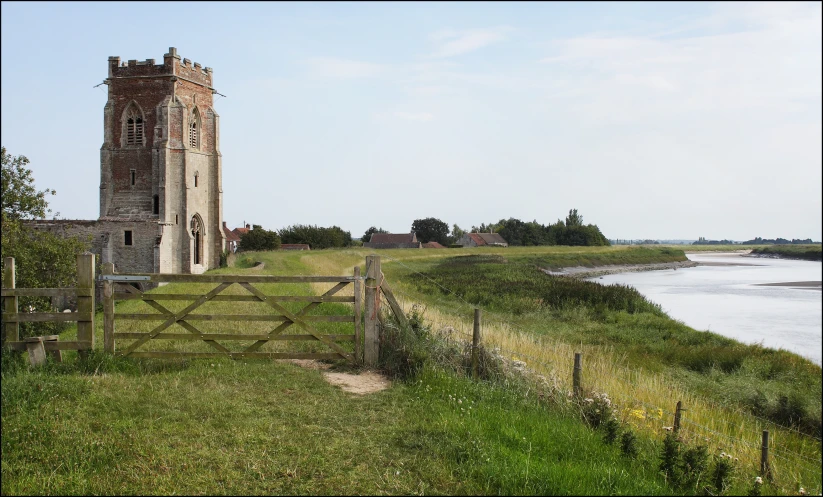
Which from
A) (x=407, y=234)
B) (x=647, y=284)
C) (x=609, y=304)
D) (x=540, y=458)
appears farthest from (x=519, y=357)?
(x=407, y=234)

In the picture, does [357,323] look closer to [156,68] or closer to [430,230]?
[156,68]

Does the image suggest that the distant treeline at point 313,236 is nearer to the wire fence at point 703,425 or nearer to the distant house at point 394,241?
the distant house at point 394,241

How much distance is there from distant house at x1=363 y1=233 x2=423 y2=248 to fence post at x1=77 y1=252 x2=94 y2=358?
333ft

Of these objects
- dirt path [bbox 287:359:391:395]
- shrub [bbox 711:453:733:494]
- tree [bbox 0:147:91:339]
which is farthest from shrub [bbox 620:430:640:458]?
tree [bbox 0:147:91:339]

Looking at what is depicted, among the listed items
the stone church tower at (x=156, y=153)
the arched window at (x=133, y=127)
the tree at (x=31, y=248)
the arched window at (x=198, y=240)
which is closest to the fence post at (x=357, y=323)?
the tree at (x=31, y=248)

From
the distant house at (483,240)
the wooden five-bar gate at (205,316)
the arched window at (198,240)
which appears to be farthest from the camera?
the distant house at (483,240)

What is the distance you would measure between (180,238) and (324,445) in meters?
44.6

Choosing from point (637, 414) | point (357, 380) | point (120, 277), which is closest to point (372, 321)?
point (357, 380)

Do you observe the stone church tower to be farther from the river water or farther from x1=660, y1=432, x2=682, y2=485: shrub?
x1=660, y1=432, x2=682, y2=485: shrub

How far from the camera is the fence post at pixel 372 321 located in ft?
31.9

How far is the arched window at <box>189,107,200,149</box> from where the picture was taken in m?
49.0

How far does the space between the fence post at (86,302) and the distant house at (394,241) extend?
101m

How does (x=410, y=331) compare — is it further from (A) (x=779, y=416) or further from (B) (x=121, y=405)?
(A) (x=779, y=416)

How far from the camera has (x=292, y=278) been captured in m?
9.35
